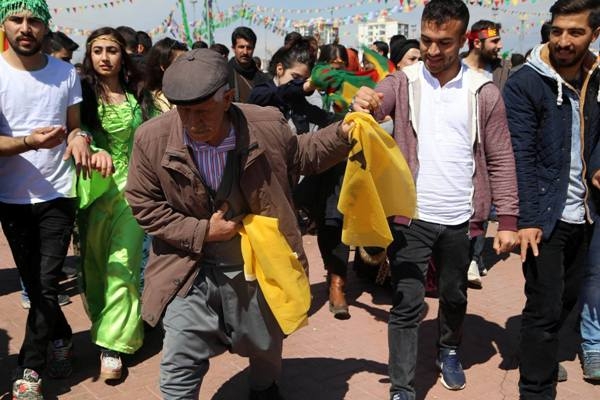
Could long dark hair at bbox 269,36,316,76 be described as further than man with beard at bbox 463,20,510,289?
No

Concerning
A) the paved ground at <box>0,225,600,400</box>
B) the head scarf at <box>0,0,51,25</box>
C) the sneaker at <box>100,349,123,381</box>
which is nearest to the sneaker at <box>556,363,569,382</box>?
the paved ground at <box>0,225,600,400</box>

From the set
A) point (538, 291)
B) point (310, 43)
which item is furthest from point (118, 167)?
point (538, 291)

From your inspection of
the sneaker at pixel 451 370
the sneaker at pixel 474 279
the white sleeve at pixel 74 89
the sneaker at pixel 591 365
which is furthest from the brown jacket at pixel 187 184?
the sneaker at pixel 474 279

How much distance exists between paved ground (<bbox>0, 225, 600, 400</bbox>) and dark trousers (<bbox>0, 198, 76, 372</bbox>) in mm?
377

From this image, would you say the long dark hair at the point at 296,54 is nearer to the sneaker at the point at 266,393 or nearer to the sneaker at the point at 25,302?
the sneaker at the point at 266,393

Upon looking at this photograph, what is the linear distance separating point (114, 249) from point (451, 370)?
2.24 m

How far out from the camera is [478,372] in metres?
4.15

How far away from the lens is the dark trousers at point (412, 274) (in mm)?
Result: 3486

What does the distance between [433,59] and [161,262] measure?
5.82ft

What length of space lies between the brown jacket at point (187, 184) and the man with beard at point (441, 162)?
0.70 meters

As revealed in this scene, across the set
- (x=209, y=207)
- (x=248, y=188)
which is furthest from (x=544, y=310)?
(x=209, y=207)

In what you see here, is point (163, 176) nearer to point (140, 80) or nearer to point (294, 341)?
point (140, 80)

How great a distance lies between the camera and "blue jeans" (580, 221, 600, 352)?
13.7 ft

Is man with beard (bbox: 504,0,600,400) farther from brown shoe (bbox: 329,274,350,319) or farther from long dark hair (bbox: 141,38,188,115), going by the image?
long dark hair (bbox: 141,38,188,115)
